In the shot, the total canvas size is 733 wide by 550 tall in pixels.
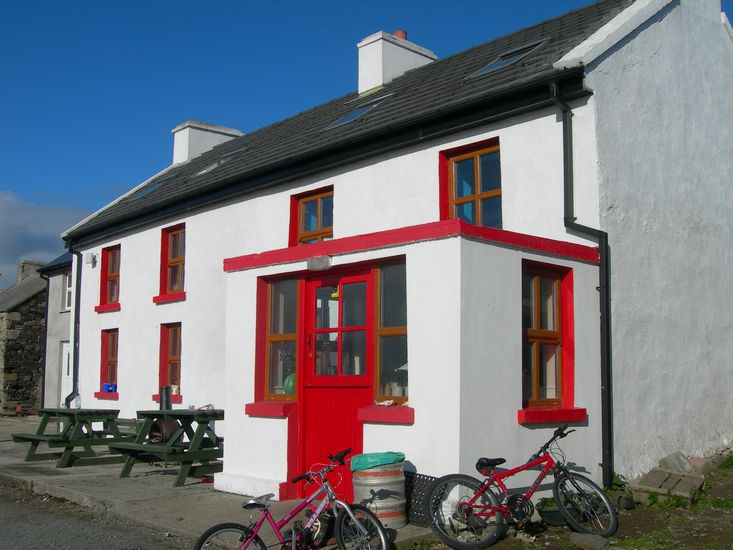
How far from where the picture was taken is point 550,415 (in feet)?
27.7

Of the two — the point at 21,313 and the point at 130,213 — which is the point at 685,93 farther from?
the point at 21,313

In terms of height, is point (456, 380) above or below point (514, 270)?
below

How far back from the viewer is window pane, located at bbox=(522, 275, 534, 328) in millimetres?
8711

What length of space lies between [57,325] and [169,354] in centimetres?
1136

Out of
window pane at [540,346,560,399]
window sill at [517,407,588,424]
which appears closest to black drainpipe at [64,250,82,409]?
window pane at [540,346,560,399]

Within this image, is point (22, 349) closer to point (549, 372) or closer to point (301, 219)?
point (301, 219)

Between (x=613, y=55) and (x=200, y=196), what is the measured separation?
28.1 ft

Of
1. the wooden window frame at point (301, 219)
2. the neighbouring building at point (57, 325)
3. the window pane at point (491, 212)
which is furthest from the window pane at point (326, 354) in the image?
the neighbouring building at point (57, 325)

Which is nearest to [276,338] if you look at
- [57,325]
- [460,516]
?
[460,516]

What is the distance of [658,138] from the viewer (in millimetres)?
10773

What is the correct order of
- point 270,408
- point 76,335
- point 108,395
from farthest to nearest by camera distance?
1. point 76,335
2. point 108,395
3. point 270,408

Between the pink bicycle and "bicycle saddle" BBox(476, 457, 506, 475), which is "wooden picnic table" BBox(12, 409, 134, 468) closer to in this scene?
the pink bicycle

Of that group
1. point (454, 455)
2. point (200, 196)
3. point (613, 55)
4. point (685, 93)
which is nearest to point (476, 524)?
point (454, 455)

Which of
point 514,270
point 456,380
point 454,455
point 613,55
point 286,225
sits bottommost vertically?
point 454,455
